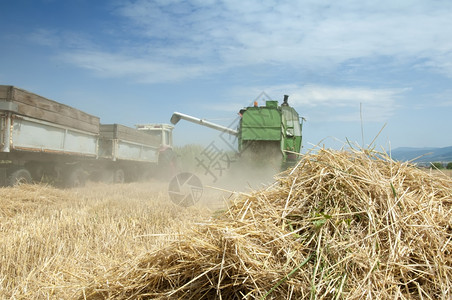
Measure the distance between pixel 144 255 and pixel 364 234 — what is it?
1.42m

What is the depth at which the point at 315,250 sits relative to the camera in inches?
83.2

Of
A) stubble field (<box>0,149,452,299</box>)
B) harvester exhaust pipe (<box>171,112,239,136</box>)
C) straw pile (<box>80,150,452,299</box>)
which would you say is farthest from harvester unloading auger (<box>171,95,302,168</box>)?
straw pile (<box>80,150,452,299</box>)

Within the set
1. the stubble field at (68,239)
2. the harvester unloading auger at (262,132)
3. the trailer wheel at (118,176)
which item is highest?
the harvester unloading auger at (262,132)

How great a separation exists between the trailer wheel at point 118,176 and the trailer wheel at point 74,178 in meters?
2.33

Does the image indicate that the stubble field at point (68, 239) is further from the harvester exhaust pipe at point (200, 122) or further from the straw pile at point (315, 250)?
the harvester exhaust pipe at point (200, 122)

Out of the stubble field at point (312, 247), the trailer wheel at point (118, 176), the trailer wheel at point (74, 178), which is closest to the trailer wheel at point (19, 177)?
the trailer wheel at point (74, 178)

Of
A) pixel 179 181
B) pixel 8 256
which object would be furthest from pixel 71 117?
pixel 8 256

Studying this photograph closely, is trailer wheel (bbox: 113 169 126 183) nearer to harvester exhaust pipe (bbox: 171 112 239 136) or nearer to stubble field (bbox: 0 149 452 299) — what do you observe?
harvester exhaust pipe (bbox: 171 112 239 136)

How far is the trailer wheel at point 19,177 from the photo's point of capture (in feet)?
27.9

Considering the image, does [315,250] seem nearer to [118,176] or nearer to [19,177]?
[19,177]

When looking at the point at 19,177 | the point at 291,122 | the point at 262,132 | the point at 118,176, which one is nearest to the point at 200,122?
the point at 262,132

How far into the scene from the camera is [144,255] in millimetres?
2316

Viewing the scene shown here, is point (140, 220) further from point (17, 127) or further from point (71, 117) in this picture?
point (71, 117)

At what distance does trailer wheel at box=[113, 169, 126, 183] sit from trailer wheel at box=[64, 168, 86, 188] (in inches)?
91.8
